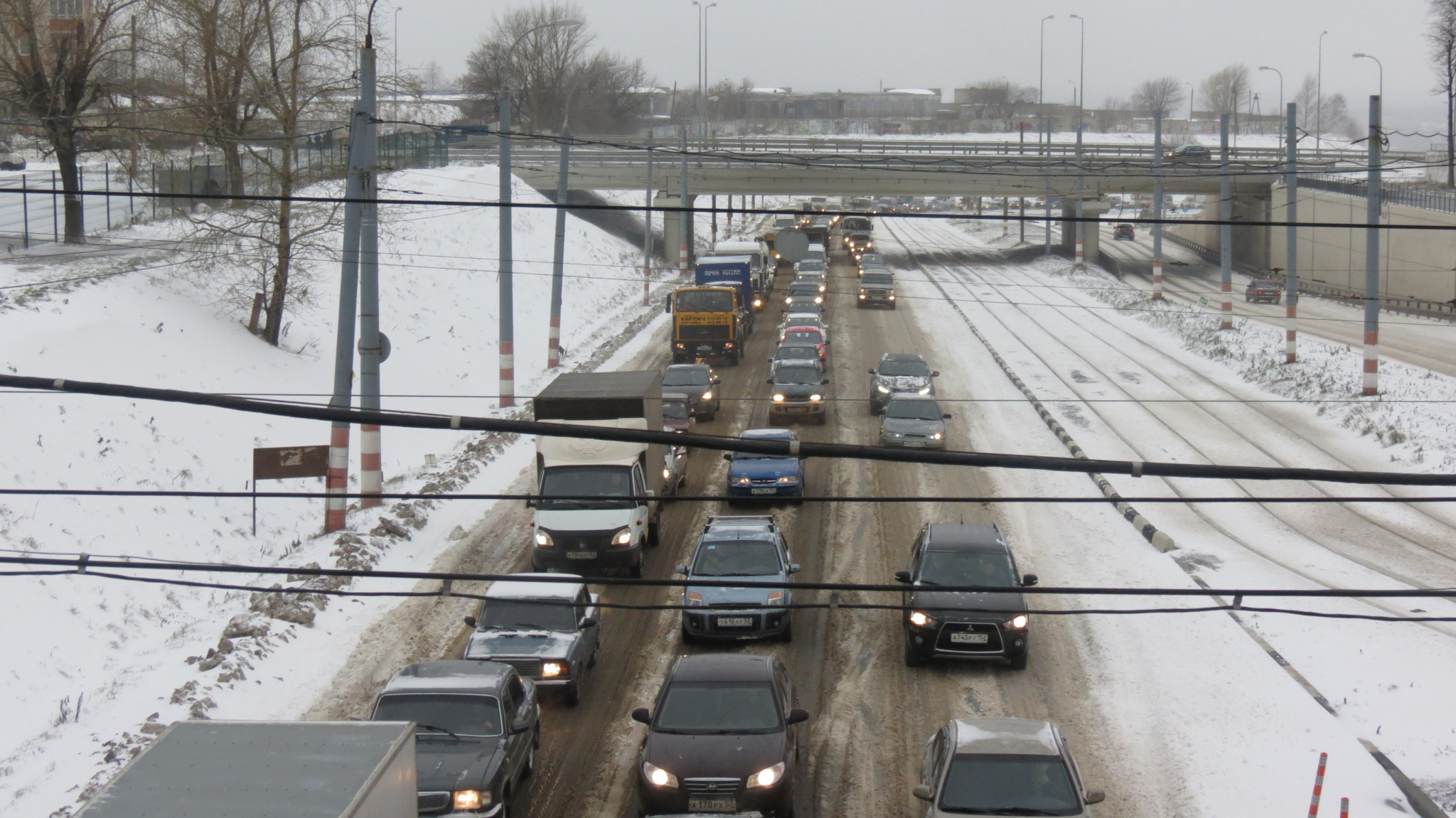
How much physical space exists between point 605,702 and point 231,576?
7.59m

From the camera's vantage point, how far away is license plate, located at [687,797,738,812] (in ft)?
35.7

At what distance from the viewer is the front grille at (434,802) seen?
10445mm

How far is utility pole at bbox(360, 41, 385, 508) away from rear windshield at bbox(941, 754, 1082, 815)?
496 inches

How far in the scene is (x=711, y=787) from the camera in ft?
35.8

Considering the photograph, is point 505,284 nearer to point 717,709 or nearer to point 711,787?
point 717,709

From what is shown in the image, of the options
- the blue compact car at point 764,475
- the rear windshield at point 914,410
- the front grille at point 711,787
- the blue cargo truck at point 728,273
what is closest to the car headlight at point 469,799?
the front grille at point 711,787

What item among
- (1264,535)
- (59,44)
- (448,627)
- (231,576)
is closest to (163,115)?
(59,44)

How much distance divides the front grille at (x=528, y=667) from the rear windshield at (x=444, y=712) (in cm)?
215

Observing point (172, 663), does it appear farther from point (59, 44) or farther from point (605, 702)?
point (59, 44)

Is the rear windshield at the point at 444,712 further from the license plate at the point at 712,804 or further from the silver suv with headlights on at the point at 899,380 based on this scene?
the silver suv with headlights on at the point at 899,380

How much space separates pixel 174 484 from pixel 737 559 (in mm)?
11152

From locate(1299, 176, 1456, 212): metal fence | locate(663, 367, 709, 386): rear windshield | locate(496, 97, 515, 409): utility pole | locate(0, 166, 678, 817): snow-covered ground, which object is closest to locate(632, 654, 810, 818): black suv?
locate(0, 166, 678, 817): snow-covered ground

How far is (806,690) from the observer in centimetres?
1469

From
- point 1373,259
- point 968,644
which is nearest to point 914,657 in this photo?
point 968,644
